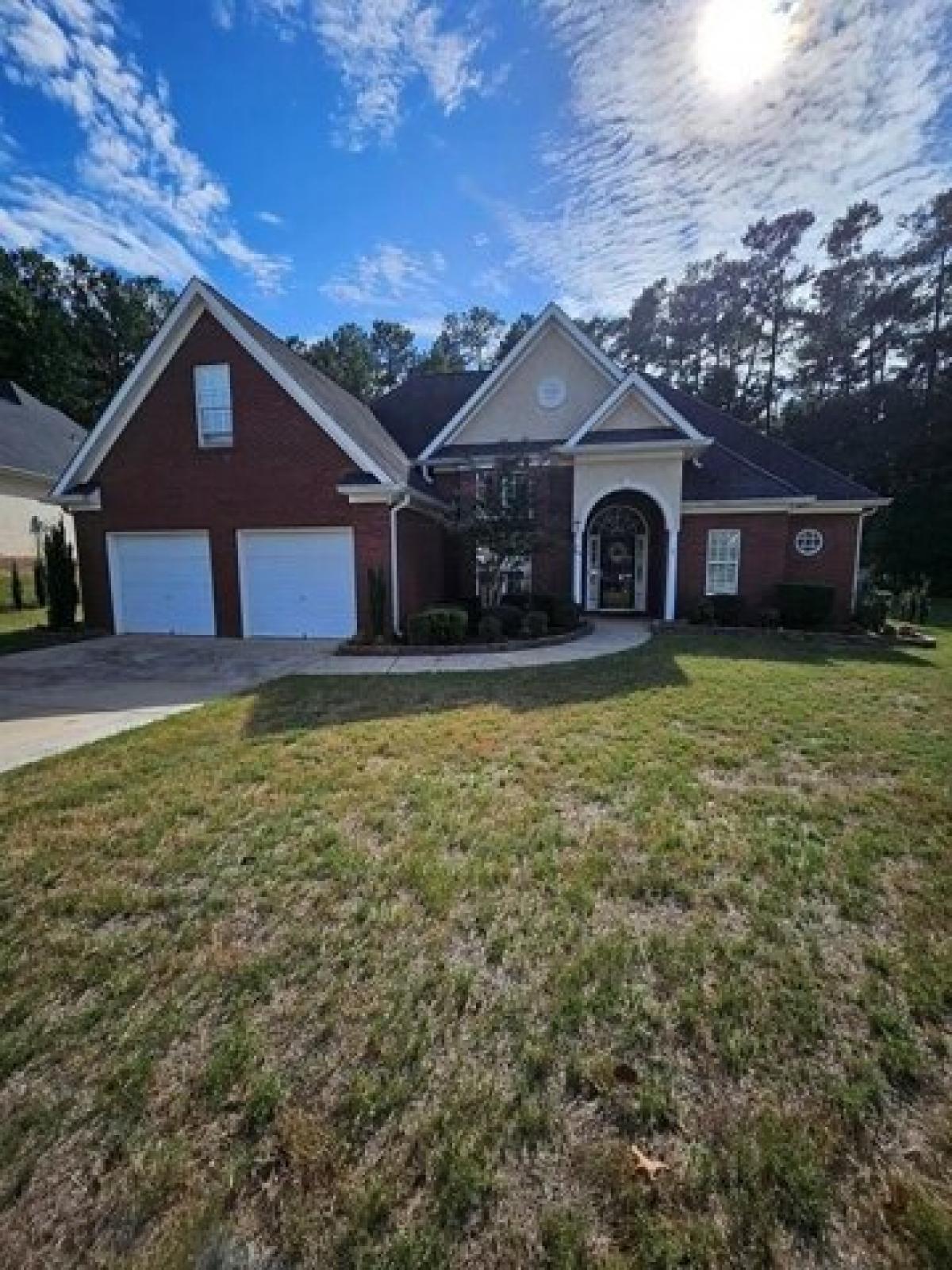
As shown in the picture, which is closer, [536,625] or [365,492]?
[365,492]

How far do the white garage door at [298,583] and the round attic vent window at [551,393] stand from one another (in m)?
6.82

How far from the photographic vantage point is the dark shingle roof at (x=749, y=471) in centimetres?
1456

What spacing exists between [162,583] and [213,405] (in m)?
4.10

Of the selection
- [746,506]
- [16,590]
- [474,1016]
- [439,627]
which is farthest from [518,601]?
[16,590]

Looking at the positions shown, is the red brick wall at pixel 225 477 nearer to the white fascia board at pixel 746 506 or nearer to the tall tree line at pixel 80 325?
the white fascia board at pixel 746 506

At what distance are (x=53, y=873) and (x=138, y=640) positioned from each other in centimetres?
1017

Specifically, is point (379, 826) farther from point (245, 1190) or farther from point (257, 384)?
point (257, 384)

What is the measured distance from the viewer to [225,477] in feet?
41.6

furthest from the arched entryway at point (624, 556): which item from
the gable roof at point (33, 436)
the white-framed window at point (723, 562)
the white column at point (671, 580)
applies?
the gable roof at point (33, 436)

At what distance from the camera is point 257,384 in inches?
487

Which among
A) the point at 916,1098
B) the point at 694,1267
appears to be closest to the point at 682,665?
the point at 916,1098

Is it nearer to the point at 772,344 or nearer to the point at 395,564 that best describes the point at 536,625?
the point at 395,564

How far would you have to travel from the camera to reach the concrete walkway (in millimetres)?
6438

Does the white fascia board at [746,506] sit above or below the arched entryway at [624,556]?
above
